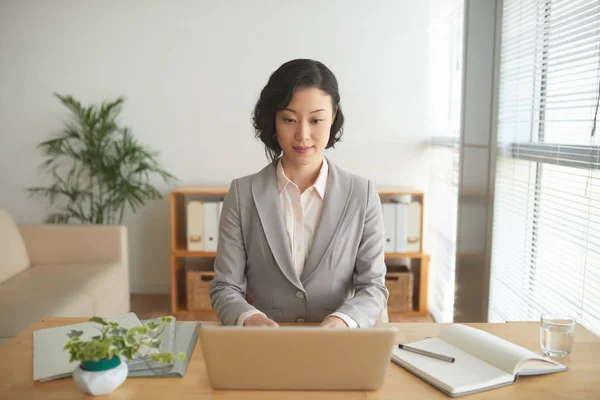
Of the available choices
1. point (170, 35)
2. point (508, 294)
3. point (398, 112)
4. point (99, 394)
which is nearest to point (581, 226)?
point (508, 294)

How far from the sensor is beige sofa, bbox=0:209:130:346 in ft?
9.74

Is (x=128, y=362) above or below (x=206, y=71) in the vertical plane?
below

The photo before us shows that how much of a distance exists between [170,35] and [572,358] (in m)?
3.72

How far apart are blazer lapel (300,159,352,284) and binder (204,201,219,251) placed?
2.37 m

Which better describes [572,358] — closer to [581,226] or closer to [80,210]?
[581,226]

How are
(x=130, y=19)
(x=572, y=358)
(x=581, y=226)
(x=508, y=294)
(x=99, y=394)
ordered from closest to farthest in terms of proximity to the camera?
1. (x=99, y=394)
2. (x=572, y=358)
3. (x=581, y=226)
4. (x=508, y=294)
5. (x=130, y=19)

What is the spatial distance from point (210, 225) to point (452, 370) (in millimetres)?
3032

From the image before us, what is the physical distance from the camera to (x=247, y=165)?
14.7 feet

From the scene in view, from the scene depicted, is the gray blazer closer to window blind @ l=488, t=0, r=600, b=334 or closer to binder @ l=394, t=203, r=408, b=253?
window blind @ l=488, t=0, r=600, b=334

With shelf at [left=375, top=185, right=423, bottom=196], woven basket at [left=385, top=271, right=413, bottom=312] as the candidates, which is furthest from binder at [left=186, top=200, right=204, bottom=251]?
woven basket at [left=385, top=271, right=413, bottom=312]

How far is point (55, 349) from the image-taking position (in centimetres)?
144

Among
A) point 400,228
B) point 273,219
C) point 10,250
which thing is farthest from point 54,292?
point 400,228

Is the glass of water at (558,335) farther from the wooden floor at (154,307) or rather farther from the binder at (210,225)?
the binder at (210,225)

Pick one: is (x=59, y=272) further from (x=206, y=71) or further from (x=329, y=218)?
(x=329, y=218)
